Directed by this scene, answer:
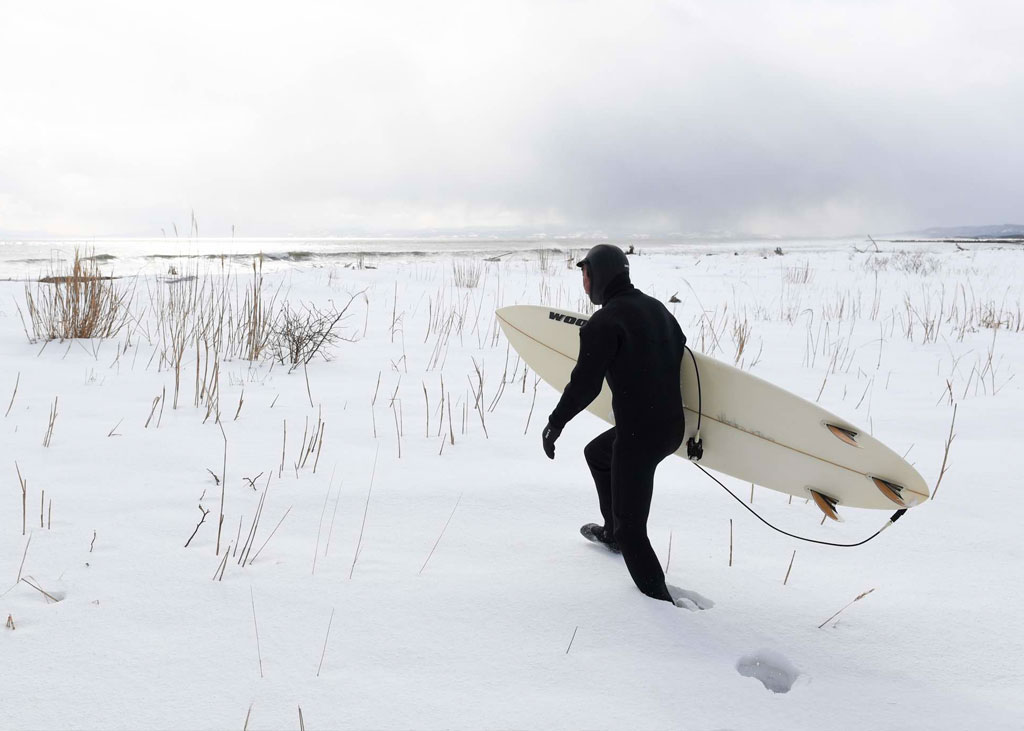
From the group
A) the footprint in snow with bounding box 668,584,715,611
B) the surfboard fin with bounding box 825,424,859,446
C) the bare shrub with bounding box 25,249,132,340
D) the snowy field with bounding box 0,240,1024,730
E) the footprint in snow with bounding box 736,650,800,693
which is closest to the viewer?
the snowy field with bounding box 0,240,1024,730

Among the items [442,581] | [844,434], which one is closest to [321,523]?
[442,581]

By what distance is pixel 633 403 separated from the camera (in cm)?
173

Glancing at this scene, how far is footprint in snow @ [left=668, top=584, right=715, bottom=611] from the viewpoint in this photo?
1690 mm

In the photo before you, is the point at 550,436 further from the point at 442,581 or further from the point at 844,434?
the point at 844,434

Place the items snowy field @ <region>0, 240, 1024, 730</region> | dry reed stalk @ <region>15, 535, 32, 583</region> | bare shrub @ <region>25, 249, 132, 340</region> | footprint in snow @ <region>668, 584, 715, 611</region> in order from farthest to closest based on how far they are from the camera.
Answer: bare shrub @ <region>25, 249, 132, 340</region> → footprint in snow @ <region>668, 584, 715, 611</region> → dry reed stalk @ <region>15, 535, 32, 583</region> → snowy field @ <region>0, 240, 1024, 730</region>

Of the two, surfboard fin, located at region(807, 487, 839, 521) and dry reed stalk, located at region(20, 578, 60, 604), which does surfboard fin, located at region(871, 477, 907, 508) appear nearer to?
surfboard fin, located at region(807, 487, 839, 521)

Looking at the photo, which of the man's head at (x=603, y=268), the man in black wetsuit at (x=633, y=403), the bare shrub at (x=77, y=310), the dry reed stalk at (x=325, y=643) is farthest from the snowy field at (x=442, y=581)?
the bare shrub at (x=77, y=310)

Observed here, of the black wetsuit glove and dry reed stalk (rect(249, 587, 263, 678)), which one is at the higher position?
the black wetsuit glove

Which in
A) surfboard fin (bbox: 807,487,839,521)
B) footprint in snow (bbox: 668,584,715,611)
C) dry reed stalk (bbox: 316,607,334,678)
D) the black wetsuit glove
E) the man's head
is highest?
the man's head

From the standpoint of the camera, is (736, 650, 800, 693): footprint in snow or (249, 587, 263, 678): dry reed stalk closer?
(249, 587, 263, 678): dry reed stalk

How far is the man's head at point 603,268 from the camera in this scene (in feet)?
6.04

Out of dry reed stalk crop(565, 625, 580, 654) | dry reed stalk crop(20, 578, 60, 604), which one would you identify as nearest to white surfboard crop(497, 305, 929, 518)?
dry reed stalk crop(565, 625, 580, 654)

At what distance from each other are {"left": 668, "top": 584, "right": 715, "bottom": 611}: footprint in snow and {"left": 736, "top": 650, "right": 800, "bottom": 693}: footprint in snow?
0.64ft

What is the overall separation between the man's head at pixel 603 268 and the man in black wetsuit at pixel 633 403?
96 mm
